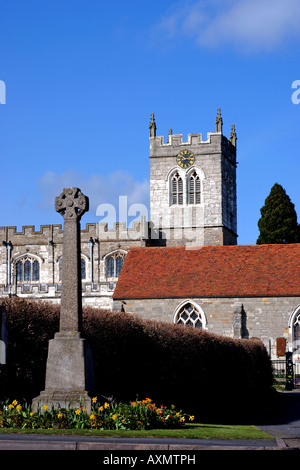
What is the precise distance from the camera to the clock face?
56719 millimetres

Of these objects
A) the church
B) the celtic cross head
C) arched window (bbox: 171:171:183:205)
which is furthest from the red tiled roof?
the celtic cross head

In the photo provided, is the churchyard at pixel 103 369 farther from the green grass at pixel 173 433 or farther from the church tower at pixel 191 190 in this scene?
the church tower at pixel 191 190

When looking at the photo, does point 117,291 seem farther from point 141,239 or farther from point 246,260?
point 141,239

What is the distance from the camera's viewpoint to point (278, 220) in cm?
6000

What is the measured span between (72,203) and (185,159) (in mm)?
42497

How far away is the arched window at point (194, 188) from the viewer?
56281 millimetres

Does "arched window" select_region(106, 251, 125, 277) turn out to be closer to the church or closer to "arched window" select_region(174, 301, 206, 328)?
the church

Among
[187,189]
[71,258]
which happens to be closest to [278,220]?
[187,189]

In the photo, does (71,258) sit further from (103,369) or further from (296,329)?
(296,329)

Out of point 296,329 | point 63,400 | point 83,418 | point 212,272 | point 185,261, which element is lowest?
point 83,418

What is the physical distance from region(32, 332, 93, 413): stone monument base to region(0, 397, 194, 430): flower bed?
0.94 ft

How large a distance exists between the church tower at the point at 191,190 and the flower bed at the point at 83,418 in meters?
41.3
